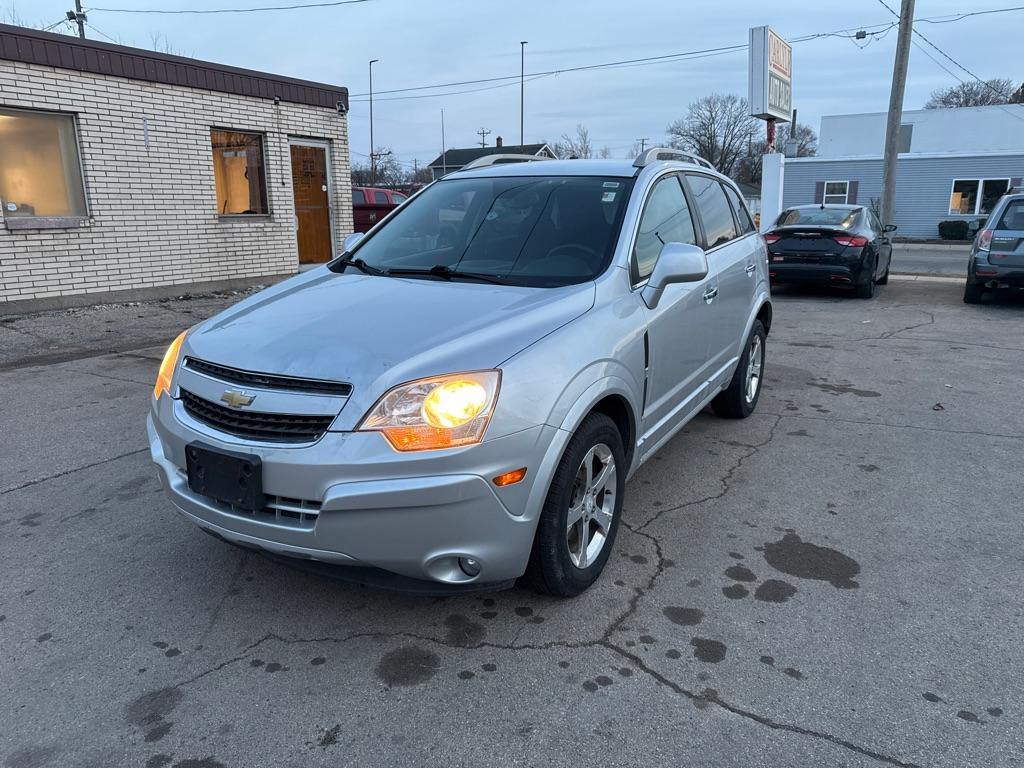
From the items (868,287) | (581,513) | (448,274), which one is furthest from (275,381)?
(868,287)

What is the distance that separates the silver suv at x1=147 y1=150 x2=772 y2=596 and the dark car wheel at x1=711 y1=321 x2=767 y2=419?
1449 millimetres

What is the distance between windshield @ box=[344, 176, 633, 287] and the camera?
3.59m

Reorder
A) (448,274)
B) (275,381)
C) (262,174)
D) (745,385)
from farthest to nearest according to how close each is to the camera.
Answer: (262,174), (745,385), (448,274), (275,381)

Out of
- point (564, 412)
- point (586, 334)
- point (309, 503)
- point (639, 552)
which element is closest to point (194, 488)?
point (309, 503)

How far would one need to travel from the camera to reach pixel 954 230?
99.5 ft

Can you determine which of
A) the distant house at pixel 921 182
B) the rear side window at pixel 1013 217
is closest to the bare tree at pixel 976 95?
the distant house at pixel 921 182

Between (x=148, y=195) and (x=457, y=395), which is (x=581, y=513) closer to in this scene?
(x=457, y=395)

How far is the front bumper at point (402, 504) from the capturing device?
247 centimetres

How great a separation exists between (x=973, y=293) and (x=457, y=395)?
465 inches

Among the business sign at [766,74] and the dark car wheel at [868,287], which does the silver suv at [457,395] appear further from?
the business sign at [766,74]

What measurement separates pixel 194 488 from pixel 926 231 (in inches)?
1402

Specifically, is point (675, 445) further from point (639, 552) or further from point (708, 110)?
point (708, 110)

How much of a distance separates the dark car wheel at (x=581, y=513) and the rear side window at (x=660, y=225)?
0.89 metres

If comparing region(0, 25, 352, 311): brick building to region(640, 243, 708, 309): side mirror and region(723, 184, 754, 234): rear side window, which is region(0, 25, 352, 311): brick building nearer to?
region(723, 184, 754, 234): rear side window
